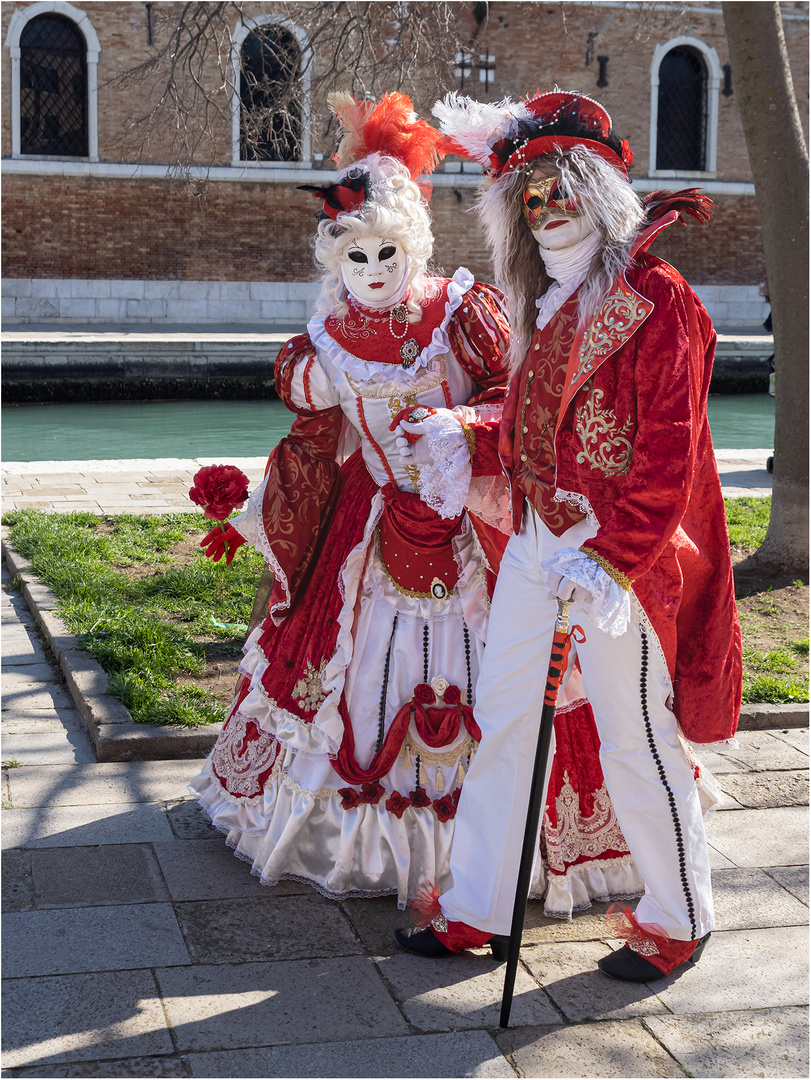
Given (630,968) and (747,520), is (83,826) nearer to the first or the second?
(630,968)

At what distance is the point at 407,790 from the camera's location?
9.53 feet

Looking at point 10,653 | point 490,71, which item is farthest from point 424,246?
point 490,71

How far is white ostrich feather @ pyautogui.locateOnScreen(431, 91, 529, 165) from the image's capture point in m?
2.55

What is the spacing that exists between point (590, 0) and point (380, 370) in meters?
18.1

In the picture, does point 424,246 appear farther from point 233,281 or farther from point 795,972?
point 233,281

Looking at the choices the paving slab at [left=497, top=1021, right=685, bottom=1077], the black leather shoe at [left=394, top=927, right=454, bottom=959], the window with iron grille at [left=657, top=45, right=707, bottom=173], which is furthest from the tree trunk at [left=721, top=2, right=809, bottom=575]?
the window with iron grille at [left=657, top=45, right=707, bottom=173]

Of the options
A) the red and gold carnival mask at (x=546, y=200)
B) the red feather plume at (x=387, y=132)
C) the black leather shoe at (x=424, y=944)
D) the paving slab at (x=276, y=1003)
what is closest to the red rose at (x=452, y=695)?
the black leather shoe at (x=424, y=944)

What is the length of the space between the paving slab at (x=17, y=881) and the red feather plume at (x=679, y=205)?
6.97ft

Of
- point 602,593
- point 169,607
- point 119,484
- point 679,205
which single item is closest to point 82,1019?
point 602,593

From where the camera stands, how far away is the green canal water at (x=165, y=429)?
37.1 feet

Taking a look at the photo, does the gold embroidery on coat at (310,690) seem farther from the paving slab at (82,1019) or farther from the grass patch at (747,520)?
the grass patch at (747,520)

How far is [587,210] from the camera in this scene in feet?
7.90

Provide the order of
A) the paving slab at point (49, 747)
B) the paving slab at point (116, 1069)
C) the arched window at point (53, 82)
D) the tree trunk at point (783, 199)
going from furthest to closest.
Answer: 1. the arched window at point (53, 82)
2. the tree trunk at point (783, 199)
3. the paving slab at point (49, 747)
4. the paving slab at point (116, 1069)

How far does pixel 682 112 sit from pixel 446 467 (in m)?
21.4
